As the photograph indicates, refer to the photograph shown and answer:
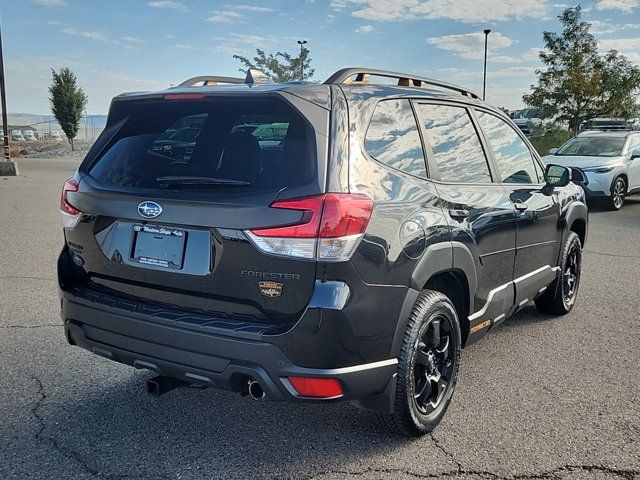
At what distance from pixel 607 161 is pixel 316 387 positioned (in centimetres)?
1192

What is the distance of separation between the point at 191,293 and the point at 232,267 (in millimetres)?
265

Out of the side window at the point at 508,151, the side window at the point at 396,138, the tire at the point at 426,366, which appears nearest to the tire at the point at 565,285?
the side window at the point at 508,151

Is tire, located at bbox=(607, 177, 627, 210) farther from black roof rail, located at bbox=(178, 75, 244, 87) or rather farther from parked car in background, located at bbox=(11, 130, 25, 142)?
parked car in background, located at bbox=(11, 130, 25, 142)

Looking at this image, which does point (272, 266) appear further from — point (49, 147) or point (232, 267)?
point (49, 147)

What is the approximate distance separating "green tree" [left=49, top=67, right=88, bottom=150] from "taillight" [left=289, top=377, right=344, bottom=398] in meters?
40.2

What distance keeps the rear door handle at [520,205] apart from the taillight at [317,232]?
6.14ft

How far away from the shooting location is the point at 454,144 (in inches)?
142

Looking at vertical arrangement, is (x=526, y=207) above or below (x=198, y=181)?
below

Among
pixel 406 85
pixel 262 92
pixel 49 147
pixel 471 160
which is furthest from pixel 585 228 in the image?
pixel 49 147

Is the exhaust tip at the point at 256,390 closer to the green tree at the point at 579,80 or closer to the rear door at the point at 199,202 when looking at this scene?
the rear door at the point at 199,202

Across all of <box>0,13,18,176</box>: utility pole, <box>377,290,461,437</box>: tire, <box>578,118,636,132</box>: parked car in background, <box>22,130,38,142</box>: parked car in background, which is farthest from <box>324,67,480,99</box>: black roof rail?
<box>22,130,38,142</box>: parked car in background

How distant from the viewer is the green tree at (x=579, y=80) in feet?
70.5

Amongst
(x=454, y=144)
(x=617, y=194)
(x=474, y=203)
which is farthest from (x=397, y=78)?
(x=617, y=194)

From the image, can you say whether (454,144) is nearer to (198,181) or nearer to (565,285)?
(198,181)
